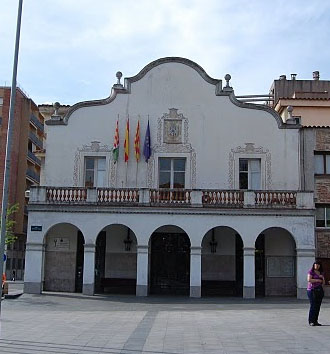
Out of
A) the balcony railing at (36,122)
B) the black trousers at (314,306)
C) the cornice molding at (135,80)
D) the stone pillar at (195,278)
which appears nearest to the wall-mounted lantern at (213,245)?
the stone pillar at (195,278)

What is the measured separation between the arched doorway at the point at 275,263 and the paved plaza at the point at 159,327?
3.67m

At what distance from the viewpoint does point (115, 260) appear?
1128 inches

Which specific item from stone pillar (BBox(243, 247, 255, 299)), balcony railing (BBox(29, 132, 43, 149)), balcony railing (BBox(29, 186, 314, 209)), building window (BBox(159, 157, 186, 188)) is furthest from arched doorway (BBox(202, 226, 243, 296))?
balcony railing (BBox(29, 132, 43, 149))

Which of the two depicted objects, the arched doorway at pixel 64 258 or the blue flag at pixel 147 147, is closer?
the arched doorway at pixel 64 258

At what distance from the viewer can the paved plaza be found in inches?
456

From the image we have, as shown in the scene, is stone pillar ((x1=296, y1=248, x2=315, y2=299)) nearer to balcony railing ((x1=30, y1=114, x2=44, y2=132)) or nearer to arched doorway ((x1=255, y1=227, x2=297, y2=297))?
arched doorway ((x1=255, y1=227, x2=297, y2=297))

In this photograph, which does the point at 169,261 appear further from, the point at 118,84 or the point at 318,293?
the point at 318,293

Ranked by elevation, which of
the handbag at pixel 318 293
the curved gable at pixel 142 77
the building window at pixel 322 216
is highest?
the curved gable at pixel 142 77

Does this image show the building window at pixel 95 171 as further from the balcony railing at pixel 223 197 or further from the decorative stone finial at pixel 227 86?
the decorative stone finial at pixel 227 86

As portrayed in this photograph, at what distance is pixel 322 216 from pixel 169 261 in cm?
838

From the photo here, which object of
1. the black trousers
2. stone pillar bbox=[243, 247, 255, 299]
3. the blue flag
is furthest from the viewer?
the blue flag

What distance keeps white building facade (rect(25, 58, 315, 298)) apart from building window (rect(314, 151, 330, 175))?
114cm

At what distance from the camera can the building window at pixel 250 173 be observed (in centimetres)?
2894

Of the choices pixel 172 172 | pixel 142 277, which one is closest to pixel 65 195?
pixel 142 277
